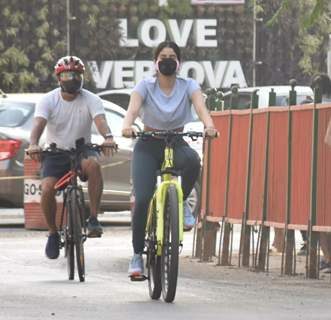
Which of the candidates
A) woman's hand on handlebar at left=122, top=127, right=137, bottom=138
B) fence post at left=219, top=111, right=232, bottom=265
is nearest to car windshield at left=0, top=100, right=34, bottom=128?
fence post at left=219, top=111, right=232, bottom=265

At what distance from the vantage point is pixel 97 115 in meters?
13.0

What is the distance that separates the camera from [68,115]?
13039mm

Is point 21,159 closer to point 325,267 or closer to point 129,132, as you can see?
point 325,267

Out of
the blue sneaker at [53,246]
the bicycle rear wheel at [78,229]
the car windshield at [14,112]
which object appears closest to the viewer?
the bicycle rear wheel at [78,229]

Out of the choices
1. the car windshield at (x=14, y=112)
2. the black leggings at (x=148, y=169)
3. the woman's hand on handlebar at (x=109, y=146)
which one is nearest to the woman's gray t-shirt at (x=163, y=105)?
the black leggings at (x=148, y=169)

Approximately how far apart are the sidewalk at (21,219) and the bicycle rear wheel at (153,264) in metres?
9.97

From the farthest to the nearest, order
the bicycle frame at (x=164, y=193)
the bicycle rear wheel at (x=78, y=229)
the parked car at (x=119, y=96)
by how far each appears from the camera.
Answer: the parked car at (x=119, y=96) < the bicycle rear wheel at (x=78, y=229) < the bicycle frame at (x=164, y=193)

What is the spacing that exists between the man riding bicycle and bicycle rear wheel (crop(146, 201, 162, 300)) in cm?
164

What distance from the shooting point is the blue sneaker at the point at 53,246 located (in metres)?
13.1

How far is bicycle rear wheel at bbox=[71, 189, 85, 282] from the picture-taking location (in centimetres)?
1262

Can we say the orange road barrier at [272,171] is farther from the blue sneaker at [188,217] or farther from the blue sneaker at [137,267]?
the blue sneaker at [137,267]

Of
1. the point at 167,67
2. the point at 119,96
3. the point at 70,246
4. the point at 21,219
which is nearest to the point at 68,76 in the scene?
the point at 70,246

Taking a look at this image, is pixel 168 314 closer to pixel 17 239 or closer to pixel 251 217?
pixel 251 217

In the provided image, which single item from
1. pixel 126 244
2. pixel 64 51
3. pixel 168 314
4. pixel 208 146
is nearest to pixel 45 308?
pixel 168 314
